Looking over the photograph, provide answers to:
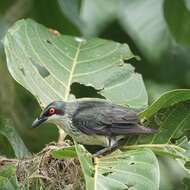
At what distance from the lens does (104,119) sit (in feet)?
14.6

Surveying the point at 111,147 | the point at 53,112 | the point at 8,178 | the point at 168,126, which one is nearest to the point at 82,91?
the point at 53,112

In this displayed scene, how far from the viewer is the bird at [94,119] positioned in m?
4.33

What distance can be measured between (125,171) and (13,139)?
1.20m

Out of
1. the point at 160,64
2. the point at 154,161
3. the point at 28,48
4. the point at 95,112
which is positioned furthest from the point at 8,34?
the point at 160,64

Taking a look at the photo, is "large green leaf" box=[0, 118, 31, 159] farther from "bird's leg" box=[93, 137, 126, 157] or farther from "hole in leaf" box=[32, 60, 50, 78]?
"bird's leg" box=[93, 137, 126, 157]

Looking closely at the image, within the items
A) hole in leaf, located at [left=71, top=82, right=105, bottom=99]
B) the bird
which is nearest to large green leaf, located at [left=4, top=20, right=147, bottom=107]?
the bird

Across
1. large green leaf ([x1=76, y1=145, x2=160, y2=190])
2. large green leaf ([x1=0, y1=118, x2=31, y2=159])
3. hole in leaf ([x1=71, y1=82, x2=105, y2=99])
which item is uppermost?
large green leaf ([x1=76, y1=145, x2=160, y2=190])

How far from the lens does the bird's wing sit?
4.34 m

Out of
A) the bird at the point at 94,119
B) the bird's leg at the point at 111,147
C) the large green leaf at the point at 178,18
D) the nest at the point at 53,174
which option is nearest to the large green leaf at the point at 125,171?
the nest at the point at 53,174

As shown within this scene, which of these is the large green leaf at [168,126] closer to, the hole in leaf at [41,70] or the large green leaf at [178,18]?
the hole in leaf at [41,70]

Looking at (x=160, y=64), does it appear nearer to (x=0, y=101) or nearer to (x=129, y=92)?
(x=0, y=101)

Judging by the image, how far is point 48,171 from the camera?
12.5ft

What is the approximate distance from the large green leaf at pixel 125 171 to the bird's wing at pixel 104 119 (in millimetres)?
571

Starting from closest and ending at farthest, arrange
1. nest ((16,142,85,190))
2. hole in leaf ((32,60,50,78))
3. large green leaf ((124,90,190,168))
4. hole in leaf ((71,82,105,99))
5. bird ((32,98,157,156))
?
nest ((16,142,85,190)) < large green leaf ((124,90,190,168)) < bird ((32,98,157,156)) < hole in leaf ((32,60,50,78)) < hole in leaf ((71,82,105,99))
